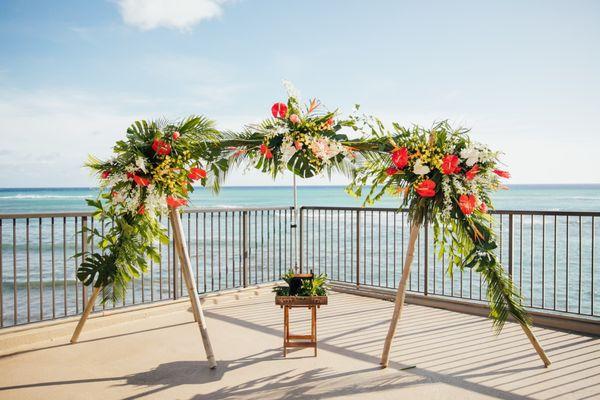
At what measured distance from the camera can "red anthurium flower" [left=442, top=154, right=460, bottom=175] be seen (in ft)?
9.18

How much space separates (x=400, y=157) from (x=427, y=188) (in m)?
0.28

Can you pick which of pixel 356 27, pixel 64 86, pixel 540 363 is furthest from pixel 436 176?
pixel 64 86

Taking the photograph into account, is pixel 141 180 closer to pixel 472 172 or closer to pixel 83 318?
pixel 83 318

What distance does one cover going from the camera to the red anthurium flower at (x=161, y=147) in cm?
306

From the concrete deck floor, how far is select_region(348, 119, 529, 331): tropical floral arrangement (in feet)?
1.54

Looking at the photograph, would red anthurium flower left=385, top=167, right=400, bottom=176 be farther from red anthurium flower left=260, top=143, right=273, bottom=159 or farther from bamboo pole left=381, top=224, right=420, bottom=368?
red anthurium flower left=260, top=143, right=273, bottom=159

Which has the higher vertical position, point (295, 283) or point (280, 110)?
point (280, 110)

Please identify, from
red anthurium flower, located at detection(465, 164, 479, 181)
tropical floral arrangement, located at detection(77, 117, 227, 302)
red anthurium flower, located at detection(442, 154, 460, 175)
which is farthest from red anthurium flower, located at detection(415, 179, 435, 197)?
tropical floral arrangement, located at detection(77, 117, 227, 302)

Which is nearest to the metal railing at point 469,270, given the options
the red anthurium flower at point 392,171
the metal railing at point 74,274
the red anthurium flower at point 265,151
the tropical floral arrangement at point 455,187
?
the tropical floral arrangement at point 455,187

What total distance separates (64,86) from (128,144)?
50.1 ft

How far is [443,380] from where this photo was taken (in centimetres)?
280

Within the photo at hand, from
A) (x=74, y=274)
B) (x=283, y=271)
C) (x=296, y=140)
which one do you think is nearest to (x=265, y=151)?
(x=296, y=140)

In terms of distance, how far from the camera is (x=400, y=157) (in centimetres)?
288

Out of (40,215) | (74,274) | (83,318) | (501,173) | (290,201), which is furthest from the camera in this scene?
(290,201)
